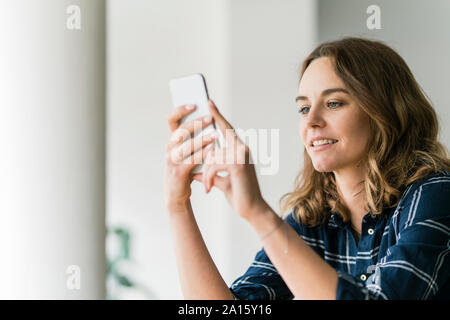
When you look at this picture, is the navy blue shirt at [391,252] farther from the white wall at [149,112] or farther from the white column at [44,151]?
the white wall at [149,112]

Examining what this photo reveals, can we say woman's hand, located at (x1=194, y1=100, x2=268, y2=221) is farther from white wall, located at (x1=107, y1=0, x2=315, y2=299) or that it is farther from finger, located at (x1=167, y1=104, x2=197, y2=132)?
white wall, located at (x1=107, y1=0, x2=315, y2=299)

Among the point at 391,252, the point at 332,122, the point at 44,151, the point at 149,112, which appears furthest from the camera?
the point at 149,112

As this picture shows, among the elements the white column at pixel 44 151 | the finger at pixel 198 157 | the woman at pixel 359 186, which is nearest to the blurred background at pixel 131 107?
the white column at pixel 44 151

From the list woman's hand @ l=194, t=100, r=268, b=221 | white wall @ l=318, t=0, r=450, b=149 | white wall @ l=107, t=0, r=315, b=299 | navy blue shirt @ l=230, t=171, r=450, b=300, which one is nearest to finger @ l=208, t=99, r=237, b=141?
woman's hand @ l=194, t=100, r=268, b=221

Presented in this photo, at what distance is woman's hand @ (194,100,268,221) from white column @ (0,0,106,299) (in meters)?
0.60

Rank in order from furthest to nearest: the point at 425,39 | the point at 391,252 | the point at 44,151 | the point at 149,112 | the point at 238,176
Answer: the point at 149,112 → the point at 425,39 → the point at 44,151 → the point at 391,252 → the point at 238,176

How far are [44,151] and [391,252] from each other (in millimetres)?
787

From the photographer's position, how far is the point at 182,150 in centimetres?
66

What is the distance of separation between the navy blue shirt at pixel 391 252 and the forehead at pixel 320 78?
0.25 m

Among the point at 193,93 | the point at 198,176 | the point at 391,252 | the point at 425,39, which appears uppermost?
the point at 425,39

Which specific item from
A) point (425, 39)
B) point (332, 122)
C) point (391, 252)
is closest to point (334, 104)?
point (332, 122)

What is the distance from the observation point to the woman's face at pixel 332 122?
92cm

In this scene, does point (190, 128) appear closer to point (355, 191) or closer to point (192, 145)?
point (192, 145)

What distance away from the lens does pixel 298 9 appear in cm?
204
